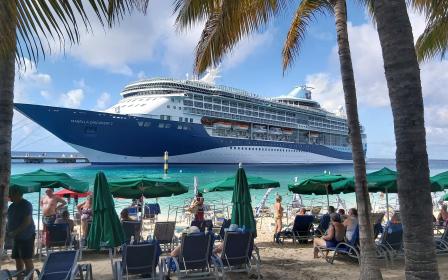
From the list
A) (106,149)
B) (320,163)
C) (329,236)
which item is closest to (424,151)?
(329,236)

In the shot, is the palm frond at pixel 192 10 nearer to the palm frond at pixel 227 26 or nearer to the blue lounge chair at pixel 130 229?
the palm frond at pixel 227 26

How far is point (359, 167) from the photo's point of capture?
5.27m

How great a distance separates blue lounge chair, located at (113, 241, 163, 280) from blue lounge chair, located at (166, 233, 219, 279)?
0.30 meters

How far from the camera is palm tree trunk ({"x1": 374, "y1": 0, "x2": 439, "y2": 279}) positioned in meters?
2.24

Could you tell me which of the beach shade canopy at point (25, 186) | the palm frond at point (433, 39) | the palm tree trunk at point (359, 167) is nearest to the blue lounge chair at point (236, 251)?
the palm tree trunk at point (359, 167)

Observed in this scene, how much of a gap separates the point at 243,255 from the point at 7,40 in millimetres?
4697

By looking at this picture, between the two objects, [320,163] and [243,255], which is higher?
[320,163]

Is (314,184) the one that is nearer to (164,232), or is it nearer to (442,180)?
(442,180)

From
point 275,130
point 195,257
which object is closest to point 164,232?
point 195,257

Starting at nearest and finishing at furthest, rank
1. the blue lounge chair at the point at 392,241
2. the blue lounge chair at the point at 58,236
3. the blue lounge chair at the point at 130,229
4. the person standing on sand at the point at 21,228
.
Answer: the person standing on sand at the point at 21,228, the blue lounge chair at the point at 392,241, the blue lounge chair at the point at 58,236, the blue lounge chair at the point at 130,229

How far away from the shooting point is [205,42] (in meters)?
5.95

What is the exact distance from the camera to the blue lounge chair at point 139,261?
502 centimetres

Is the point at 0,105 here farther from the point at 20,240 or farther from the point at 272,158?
the point at 272,158

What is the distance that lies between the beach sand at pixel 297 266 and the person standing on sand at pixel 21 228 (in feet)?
3.98
